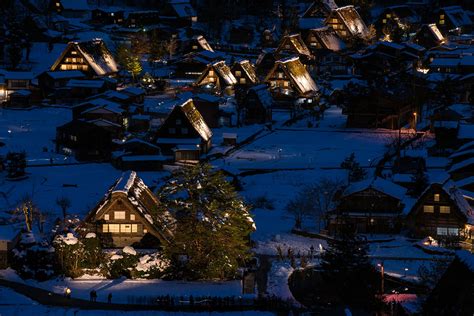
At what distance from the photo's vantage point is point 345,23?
7031 cm

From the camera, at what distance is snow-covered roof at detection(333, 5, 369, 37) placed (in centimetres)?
7031

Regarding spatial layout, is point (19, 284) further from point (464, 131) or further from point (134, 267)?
point (464, 131)

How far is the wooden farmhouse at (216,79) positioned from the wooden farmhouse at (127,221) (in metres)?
26.9

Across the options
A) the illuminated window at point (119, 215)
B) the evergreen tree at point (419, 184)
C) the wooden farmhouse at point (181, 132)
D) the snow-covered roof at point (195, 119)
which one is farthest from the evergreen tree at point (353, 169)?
the illuminated window at point (119, 215)

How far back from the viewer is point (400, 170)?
3934 centimetres

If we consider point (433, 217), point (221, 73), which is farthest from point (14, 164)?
point (221, 73)

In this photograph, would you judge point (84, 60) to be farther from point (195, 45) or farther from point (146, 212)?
point (146, 212)

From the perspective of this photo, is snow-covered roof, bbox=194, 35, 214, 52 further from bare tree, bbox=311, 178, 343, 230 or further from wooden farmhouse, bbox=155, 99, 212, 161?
bare tree, bbox=311, 178, 343, 230

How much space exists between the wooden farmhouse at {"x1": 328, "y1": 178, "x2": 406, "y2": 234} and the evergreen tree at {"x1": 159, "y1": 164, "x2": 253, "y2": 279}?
459cm

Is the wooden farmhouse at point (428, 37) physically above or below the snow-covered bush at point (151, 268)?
above

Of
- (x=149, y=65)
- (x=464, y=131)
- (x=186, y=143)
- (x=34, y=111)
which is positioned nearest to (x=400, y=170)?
(x=464, y=131)

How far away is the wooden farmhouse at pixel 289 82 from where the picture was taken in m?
56.1

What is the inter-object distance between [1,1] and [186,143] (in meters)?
30.7

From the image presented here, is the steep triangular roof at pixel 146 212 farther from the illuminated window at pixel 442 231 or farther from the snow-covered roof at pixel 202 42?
the snow-covered roof at pixel 202 42
